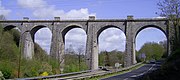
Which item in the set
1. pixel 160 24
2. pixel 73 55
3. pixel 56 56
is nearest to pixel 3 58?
pixel 56 56

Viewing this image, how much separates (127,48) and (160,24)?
7.57 meters

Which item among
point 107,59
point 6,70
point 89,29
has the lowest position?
point 6,70

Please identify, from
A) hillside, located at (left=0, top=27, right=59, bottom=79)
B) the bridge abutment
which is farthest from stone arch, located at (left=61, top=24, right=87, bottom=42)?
hillside, located at (left=0, top=27, right=59, bottom=79)

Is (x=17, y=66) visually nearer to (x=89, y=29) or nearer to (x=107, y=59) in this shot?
(x=89, y=29)

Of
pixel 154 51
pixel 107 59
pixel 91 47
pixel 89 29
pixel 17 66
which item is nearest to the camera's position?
pixel 17 66

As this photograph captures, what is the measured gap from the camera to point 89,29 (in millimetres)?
57719

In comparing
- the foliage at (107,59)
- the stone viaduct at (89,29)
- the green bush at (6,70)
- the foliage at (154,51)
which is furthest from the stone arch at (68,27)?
the foliage at (154,51)

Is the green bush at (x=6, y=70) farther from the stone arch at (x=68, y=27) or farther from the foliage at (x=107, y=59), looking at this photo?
the foliage at (x=107, y=59)

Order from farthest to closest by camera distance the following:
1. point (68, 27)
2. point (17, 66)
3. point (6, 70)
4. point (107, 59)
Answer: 1. point (107, 59)
2. point (68, 27)
3. point (17, 66)
4. point (6, 70)

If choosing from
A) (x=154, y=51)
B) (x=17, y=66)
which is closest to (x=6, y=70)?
(x=17, y=66)

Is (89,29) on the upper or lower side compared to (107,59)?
upper

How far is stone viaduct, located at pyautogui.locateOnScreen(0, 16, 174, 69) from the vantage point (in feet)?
180

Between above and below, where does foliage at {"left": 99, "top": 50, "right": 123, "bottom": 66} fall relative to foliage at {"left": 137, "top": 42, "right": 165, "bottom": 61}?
below

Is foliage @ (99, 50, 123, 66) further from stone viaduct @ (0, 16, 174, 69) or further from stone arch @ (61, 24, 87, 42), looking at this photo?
stone viaduct @ (0, 16, 174, 69)
